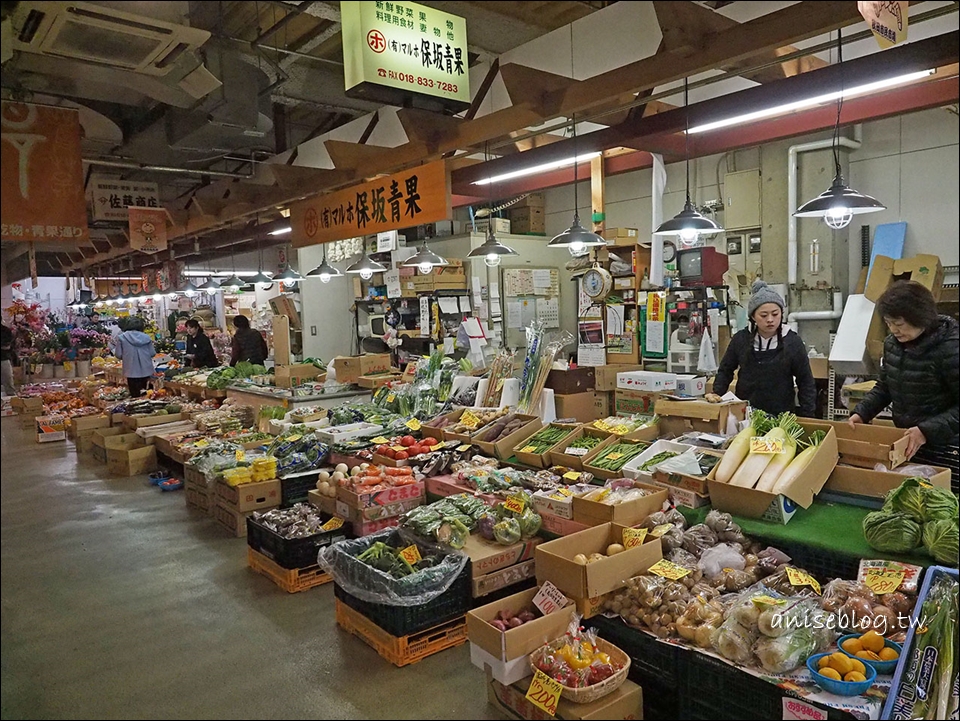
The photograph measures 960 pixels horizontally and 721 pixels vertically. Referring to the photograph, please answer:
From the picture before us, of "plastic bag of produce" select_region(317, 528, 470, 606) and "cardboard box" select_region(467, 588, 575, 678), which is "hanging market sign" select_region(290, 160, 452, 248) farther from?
"cardboard box" select_region(467, 588, 575, 678)

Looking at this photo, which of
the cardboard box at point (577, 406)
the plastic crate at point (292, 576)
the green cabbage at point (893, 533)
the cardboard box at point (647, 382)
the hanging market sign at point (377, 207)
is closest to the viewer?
the green cabbage at point (893, 533)

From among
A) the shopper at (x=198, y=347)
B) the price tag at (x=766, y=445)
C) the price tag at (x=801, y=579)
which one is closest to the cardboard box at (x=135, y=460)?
the shopper at (x=198, y=347)

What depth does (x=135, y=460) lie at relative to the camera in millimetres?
7254

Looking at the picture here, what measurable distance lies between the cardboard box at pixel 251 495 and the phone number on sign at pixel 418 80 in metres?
4.06

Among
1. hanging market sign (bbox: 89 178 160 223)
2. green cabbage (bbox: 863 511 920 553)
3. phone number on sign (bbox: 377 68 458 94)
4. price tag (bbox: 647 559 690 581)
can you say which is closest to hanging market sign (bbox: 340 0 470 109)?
phone number on sign (bbox: 377 68 458 94)

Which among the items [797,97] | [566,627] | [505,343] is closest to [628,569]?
[566,627]

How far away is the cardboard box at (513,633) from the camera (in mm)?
2682

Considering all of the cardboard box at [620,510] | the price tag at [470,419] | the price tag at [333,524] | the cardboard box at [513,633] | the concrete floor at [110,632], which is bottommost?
the price tag at [333,524]

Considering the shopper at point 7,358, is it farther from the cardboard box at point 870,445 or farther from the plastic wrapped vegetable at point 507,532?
the cardboard box at point 870,445

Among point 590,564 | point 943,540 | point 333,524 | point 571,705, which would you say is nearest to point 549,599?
point 590,564

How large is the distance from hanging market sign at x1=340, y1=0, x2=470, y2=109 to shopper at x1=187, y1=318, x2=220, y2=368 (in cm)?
105

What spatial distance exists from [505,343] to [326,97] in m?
7.81

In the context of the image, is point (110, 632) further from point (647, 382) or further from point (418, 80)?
point (647, 382)

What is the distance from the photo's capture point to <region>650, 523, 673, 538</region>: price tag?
3342mm
